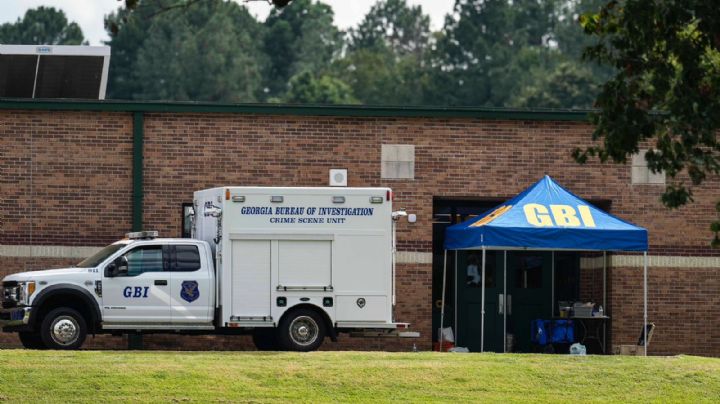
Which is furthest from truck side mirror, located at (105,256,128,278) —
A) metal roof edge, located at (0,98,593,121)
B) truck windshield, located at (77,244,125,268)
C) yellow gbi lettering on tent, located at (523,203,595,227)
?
yellow gbi lettering on tent, located at (523,203,595,227)

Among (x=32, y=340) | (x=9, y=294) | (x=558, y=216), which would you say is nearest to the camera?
(x=9, y=294)

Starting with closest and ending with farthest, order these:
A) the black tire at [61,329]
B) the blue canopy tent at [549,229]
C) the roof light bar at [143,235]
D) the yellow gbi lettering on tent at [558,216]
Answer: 1. the black tire at [61,329]
2. the roof light bar at [143,235]
3. the blue canopy tent at [549,229]
4. the yellow gbi lettering on tent at [558,216]

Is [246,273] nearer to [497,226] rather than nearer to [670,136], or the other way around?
[497,226]

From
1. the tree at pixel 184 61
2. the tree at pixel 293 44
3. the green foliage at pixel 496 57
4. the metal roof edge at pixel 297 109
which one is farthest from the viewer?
the tree at pixel 293 44

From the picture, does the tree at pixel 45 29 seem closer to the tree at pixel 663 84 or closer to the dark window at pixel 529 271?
the dark window at pixel 529 271

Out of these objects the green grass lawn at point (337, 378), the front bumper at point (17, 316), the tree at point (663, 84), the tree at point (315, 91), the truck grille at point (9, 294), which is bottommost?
the green grass lawn at point (337, 378)

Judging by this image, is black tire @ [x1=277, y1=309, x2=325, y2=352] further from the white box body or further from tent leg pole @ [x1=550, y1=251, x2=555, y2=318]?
tent leg pole @ [x1=550, y1=251, x2=555, y2=318]

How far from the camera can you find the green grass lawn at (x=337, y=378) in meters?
19.4

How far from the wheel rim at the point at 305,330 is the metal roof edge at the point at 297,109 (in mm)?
5349

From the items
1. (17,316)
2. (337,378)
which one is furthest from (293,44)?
(337,378)

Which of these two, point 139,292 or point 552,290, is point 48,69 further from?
point 552,290

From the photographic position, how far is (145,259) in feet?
77.2

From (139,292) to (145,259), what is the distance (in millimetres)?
523

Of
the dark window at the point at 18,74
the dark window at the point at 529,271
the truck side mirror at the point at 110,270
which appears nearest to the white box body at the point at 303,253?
the truck side mirror at the point at 110,270
